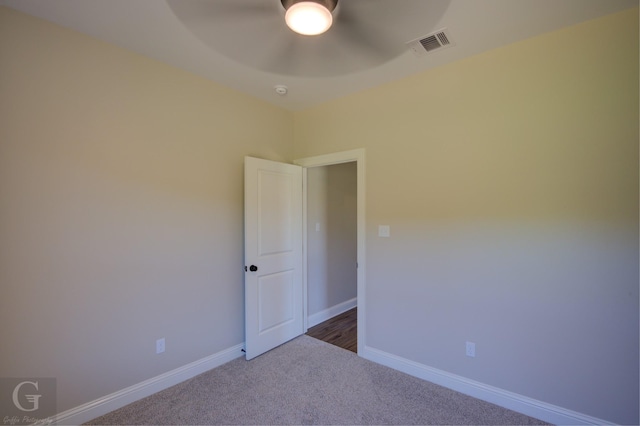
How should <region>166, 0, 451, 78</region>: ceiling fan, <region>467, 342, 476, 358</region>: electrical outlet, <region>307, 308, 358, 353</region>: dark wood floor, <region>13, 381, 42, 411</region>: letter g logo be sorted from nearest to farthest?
→ 1. <region>166, 0, 451, 78</region>: ceiling fan
2. <region>13, 381, 42, 411</region>: letter g logo
3. <region>467, 342, 476, 358</region>: electrical outlet
4. <region>307, 308, 358, 353</region>: dark wood floor

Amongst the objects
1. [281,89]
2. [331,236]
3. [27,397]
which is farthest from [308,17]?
[331,236]

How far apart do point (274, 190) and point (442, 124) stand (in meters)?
1.73

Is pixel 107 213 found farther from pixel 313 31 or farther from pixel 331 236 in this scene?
pixel 331 236

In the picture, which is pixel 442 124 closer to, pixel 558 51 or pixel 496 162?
pixel 496 162

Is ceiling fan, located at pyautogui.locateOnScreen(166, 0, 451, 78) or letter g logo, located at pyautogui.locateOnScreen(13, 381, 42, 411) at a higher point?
ceiling fan, located at pyautogui.locateOnScreen(166, 0, 451, 78)

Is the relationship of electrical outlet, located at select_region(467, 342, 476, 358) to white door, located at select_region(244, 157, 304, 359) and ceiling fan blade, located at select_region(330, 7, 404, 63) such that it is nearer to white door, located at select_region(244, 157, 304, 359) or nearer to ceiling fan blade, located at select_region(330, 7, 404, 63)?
white door, located at select_region(244, 157, 304, 359)

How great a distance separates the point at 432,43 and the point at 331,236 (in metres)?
2.57

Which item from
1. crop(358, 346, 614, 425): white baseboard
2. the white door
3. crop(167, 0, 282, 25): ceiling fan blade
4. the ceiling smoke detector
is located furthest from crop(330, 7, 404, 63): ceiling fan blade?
crop(358, 346, 614, 425): white baseboard

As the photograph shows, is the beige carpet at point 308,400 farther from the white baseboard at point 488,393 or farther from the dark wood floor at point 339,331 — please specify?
the dark wood floor at point 339,331

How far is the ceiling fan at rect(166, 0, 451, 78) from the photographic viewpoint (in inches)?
44.4

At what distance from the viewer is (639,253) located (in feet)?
5.70

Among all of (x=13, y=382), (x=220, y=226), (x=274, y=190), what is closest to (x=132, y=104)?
(x=220, y=226)

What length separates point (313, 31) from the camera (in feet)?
4.01

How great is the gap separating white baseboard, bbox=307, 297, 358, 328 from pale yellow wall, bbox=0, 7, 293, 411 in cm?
110
